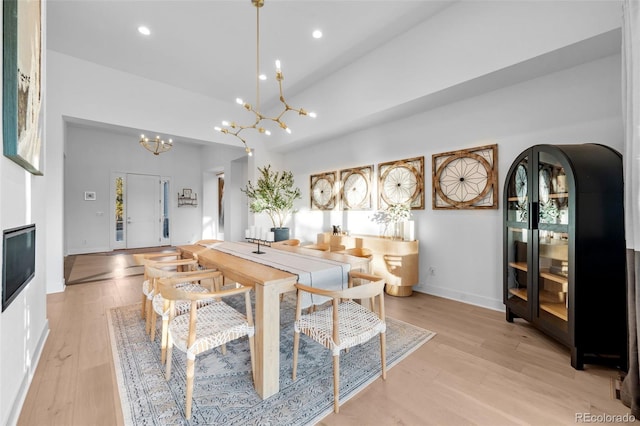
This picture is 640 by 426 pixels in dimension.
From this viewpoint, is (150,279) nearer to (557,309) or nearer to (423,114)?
(557,309)

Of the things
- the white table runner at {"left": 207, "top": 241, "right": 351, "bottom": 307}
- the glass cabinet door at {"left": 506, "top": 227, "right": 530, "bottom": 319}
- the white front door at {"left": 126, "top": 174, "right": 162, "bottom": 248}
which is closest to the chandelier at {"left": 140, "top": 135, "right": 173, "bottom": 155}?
the white front door at {"left": 126, "top": 174, "right": 162, "bottom": 248}

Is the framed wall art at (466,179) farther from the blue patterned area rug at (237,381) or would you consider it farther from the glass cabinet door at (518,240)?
the blue patterned area rug at (237,381)

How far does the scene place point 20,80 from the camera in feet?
4.62

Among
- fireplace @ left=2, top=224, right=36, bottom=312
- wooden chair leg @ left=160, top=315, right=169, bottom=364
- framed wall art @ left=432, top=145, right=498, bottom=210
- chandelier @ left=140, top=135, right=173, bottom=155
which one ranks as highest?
chandelier @ left=140, top=135, right=173, bottom=155

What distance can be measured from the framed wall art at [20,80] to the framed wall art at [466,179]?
378 cm

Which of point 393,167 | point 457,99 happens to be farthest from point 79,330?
point 457,99

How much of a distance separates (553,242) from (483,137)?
1.47 meters

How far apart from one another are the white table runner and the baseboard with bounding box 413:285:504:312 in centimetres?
205

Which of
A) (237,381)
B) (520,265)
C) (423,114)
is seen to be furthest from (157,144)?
(520,265)

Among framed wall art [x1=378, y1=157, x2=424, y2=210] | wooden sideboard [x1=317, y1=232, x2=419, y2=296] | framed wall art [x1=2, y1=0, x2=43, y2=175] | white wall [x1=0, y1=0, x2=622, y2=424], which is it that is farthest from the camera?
framed wall art [x1=378, y1=157, x2=424, y2=210]

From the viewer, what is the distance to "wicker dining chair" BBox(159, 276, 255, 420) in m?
1.53

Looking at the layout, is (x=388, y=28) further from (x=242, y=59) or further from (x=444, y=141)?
(x=242, y=59)

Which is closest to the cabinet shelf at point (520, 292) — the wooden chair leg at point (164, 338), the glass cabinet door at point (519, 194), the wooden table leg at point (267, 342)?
the glass cabinet door at point (519, 194)

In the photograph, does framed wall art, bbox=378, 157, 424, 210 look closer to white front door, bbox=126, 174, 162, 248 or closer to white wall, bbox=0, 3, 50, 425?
white wall, bbox=0, 3, 50, 425
